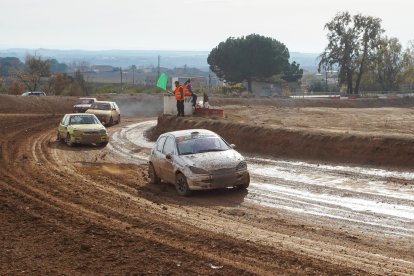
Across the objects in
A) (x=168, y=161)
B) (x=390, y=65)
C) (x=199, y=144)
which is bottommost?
(x=168, y=161)

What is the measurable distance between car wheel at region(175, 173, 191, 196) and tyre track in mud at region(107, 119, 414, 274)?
3.58 feet

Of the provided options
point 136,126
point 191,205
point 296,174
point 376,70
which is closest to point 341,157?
point 296,174

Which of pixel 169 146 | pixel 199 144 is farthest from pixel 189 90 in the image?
pixel 199 144

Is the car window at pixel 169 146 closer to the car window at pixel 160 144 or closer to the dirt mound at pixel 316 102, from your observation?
the car window at pixel 160 144

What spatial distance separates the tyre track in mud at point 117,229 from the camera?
902 cm

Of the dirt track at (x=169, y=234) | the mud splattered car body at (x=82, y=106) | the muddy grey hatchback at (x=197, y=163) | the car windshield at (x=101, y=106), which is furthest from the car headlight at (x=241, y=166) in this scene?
the mud splattered car body at (x=82, y=106)

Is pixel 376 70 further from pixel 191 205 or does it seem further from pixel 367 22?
pixel 191 205

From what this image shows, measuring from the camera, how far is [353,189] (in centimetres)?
1591

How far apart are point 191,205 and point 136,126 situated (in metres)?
22.7

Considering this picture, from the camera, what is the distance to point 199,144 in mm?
16469

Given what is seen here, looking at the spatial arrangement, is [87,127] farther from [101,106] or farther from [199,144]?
[199,144]

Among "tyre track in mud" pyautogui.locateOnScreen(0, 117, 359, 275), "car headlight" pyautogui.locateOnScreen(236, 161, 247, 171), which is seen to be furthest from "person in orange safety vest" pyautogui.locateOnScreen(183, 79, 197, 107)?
"car headlight" pyautogui.locateOnScreen(236, 161, 247, 171)

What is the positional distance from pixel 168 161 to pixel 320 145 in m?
7.54

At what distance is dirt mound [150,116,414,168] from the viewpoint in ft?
64.3
